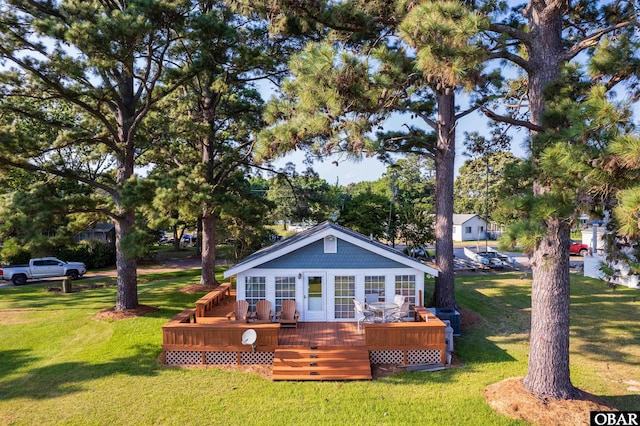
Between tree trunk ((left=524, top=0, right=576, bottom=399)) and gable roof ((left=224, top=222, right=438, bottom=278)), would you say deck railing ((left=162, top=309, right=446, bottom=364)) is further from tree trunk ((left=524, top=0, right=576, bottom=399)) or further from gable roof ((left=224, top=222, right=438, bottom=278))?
tree trunk ((left=524, top=0, right=576, bottom=399))

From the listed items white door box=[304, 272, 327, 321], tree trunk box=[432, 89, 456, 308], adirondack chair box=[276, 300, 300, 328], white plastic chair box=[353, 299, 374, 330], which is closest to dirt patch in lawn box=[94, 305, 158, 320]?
adirondack chair box=[276, 300, 300, 328]

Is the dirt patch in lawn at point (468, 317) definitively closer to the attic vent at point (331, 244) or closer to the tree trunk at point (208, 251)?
the attic vent at point (331, 244)

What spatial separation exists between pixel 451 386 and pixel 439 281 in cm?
590

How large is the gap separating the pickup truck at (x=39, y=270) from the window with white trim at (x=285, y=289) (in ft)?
61.1

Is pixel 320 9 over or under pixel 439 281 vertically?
over

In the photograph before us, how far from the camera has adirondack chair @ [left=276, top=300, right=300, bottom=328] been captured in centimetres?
1096

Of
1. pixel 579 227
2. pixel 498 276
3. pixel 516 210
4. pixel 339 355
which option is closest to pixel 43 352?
pixel 339 355

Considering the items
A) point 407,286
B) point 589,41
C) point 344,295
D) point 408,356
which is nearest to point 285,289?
point 344,295

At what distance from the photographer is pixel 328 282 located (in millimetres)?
11547

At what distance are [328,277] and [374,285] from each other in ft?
4.86

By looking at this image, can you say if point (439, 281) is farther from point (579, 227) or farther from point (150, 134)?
point (150, 134)

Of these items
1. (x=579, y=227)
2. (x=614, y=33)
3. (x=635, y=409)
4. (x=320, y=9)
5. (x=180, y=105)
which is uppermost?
(x=180, y=105)

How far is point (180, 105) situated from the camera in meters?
18.3

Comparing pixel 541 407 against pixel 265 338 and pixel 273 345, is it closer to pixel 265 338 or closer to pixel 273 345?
pixel 273 345
